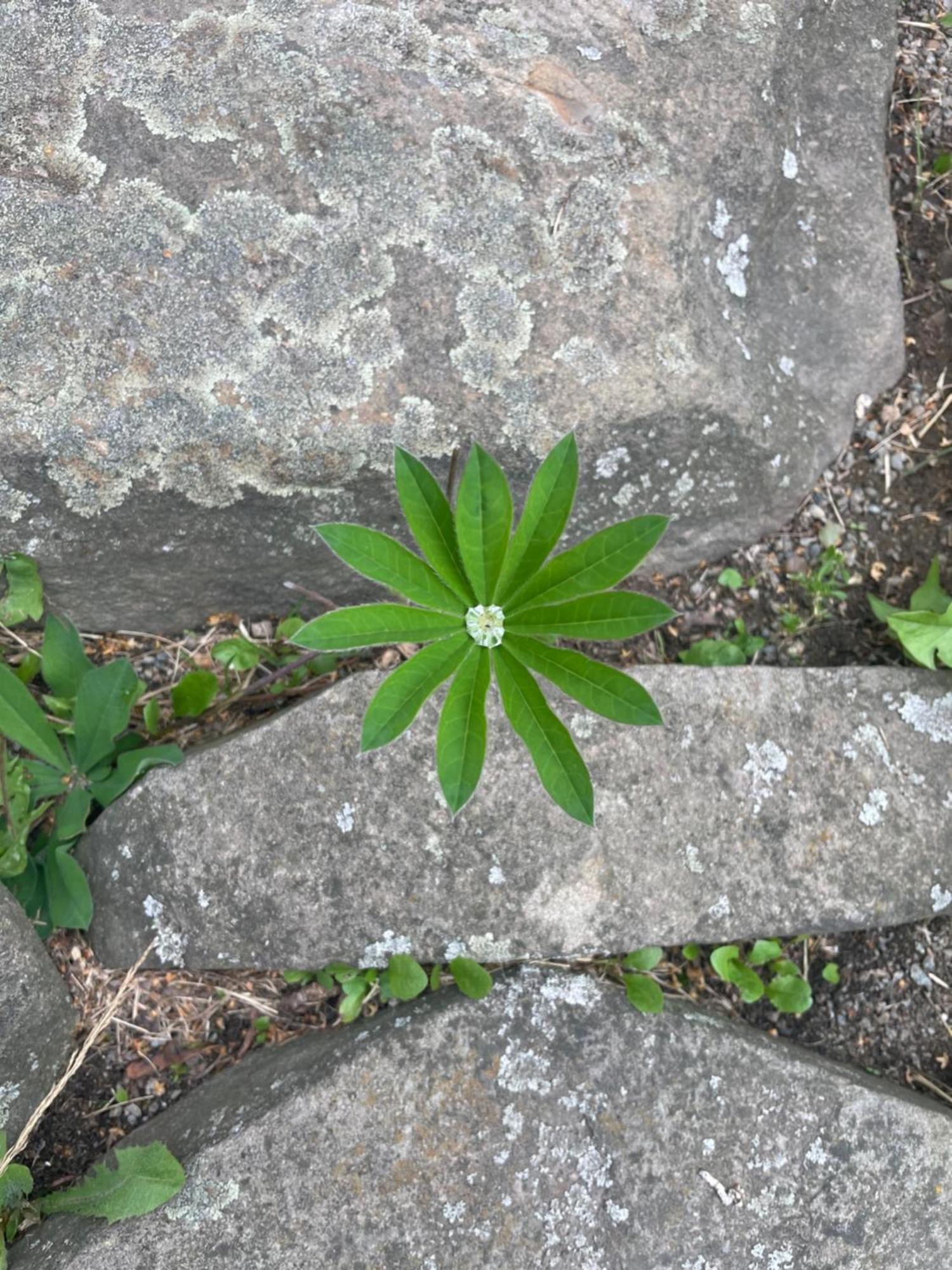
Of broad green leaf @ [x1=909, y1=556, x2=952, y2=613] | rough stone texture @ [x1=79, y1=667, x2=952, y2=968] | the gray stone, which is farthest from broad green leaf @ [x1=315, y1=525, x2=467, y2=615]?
broad green leaf @ [x1=909, y1=556, x2=952, y2=613]

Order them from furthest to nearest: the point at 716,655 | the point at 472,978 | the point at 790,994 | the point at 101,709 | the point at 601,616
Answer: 1. the point at 716,655
2. the point at 790,994
3. the point at 101,709
4. the point at 472,978
5. the point at 601,616

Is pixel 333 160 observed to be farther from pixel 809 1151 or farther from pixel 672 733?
pixel 809 1151

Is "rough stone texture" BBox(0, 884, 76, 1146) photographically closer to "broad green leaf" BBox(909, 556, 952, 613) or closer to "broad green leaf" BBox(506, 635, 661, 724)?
"broad green leaf" BBox(506, 635, 661, 724)

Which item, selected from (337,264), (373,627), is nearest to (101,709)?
(373,627)

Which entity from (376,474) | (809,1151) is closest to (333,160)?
(376,474)

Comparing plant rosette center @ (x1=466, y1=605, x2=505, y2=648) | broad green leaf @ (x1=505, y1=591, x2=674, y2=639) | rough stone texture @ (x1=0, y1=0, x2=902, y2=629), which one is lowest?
plant rosette center @ (x1=466, y1=605, x2=505, y2=648)

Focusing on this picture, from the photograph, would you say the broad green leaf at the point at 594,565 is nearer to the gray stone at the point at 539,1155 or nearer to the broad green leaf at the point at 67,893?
the gray stone at the point at 539,1155

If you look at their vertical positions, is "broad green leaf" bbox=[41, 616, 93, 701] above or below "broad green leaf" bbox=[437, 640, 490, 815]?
below

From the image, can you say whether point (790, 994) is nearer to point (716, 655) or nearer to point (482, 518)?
point (716, 655)
